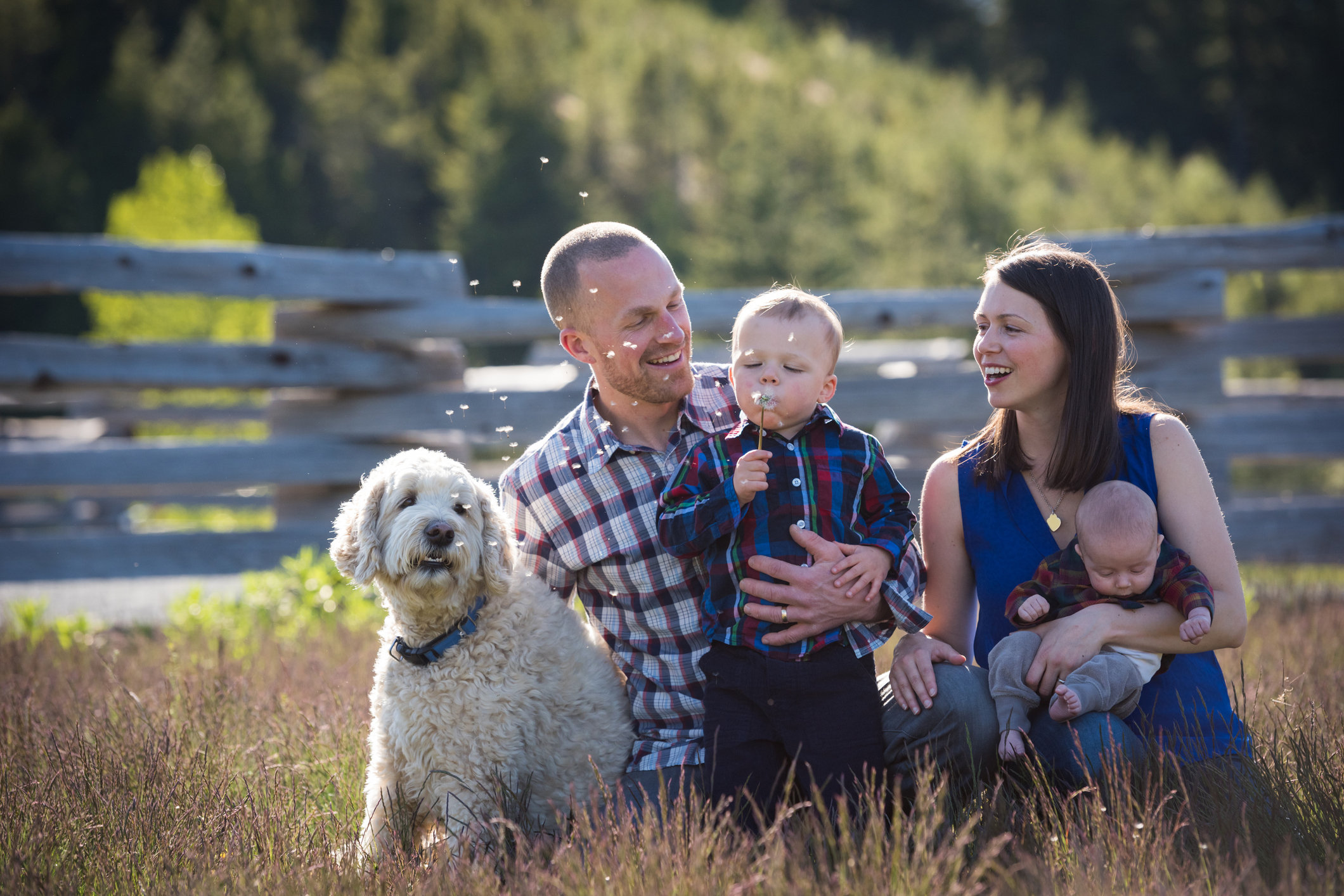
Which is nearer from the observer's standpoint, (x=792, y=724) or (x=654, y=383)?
(x=792, y=724)

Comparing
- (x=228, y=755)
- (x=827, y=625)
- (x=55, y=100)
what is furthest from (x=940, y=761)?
(x=55, y=100)

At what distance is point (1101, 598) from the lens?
9.77 feet

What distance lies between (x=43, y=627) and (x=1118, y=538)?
5876 millimetres

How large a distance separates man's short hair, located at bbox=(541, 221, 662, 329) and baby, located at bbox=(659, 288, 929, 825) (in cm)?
61

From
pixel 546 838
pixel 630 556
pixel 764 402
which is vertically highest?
pixel 764 402

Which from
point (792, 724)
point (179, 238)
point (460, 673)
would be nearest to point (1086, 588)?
point (792, 724)

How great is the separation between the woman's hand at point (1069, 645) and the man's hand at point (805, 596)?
1.69 feet

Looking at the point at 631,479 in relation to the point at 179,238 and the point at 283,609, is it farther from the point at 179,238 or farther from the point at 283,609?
the point at 179,238

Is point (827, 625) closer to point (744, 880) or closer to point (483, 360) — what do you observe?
point (744, 880)

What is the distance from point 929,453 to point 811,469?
21.7ft

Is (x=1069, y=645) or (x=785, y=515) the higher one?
(x=785, y=515)

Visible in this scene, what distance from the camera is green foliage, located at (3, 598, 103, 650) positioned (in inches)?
214

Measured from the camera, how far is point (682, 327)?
346 centimetres

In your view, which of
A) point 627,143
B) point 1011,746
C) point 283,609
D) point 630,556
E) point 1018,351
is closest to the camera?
point 1011,746
